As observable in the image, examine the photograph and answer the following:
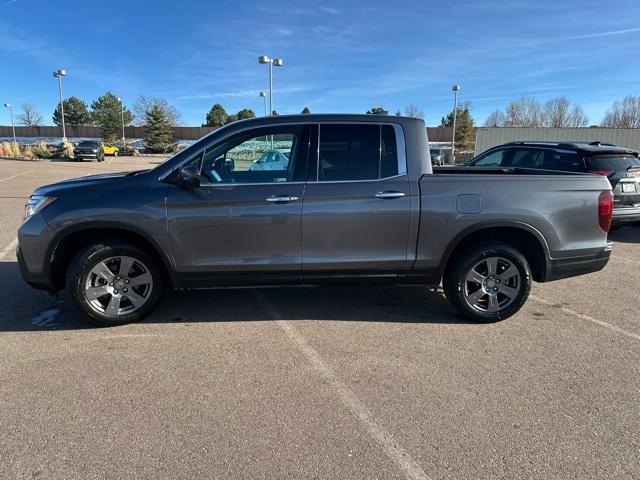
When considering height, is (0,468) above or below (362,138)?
below

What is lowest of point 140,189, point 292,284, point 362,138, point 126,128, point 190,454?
point 190,454

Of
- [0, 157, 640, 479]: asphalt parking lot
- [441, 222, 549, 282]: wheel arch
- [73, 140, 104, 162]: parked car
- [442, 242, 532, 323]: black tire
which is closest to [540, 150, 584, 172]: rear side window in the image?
[0, 157, 640, 479]: asphalt parking lot

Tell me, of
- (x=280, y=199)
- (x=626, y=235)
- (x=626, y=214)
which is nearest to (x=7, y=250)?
(x=280, y=199)

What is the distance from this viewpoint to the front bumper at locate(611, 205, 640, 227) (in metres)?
7.85

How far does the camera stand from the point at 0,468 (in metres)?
2.45

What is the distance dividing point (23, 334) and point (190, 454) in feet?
8.19

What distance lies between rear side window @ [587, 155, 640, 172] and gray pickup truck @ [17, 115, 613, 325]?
3.94 metres

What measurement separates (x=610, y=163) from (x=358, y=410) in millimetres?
7262

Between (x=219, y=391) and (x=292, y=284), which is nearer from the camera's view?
(x=219, y=391)

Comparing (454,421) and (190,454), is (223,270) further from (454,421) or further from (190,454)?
(454,421)

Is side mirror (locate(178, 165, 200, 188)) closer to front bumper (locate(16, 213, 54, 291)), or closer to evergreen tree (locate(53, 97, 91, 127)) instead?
front bumper (locate(16, 213, 54, 291))

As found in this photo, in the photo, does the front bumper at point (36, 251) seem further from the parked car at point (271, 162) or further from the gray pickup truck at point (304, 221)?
the parked car at point (271, 162)

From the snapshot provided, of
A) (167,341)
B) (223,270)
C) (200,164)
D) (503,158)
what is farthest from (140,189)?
(503,158)

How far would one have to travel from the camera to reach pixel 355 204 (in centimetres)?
415
